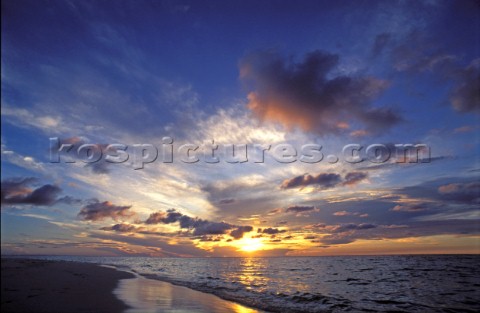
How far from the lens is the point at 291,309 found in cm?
1938

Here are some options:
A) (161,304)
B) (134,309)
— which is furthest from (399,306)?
(134,309)

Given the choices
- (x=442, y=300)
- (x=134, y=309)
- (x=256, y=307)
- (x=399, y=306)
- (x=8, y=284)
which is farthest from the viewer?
(x=442, y=300)

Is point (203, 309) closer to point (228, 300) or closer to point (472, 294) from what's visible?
point (228, 300)

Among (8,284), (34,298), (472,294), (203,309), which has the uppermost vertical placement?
(8,284)

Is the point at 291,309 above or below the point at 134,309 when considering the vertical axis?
below

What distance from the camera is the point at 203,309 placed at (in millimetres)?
16609

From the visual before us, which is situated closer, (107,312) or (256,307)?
(107,312)

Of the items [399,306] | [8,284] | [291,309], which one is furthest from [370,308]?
[8,284]

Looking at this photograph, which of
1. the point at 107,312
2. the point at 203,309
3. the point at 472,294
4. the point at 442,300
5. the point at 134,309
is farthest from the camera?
the point at 472,294

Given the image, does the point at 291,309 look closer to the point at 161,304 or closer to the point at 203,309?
the point at 203,309

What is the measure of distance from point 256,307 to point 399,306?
1114 cm

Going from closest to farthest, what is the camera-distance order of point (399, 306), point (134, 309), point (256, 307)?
point (134, 309)
point (256, 307)
point (399, 306)

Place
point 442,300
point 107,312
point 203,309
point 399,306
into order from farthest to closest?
point 442,300, point 399,306, point 203,309, point 107,312

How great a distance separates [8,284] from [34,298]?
2509 millimetres
